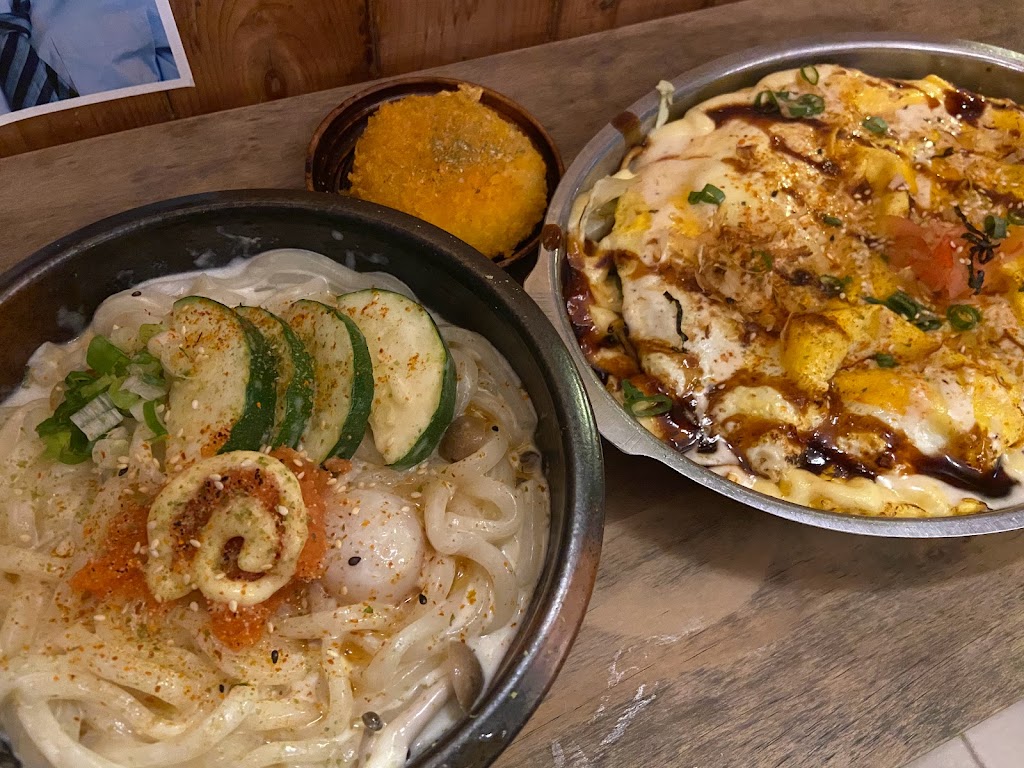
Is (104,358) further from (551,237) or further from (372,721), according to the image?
(551,237)

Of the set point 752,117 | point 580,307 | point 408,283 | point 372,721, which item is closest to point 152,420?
point 408,283

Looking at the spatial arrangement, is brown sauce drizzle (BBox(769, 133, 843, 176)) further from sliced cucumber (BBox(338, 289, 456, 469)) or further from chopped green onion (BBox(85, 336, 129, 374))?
chopped green onion (BBox(85, 336, 129, 374))

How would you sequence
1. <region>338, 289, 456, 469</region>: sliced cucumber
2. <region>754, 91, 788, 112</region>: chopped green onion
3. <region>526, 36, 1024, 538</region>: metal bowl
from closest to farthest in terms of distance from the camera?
<region>338, 289, 456, 469</region>: sliced cucumber
<region>526, 36, 1024, 538</region>: metal bowl
<region>754, 91, 788, 112</region>: chopped green onion

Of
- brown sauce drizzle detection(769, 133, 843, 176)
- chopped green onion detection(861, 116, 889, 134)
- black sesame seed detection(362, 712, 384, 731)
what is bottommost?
black sesame seed detection(362, 712, 384, 731)

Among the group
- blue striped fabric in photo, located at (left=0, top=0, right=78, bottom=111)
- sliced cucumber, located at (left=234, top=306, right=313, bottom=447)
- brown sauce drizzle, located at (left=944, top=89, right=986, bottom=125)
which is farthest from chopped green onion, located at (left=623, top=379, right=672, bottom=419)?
blue striped fabric in photo, located at (left=0, top=0, right=78, bottom=111)

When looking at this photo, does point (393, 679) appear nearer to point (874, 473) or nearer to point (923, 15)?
point (874, 473)
